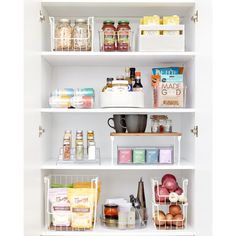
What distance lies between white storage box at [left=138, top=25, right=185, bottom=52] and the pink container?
0.57 metres

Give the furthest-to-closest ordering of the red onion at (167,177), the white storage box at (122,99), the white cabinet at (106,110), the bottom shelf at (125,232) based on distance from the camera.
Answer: the red onion at (167,177), the white storage box at (122,99), the bottom shelf at (125,232), the white cabinet at (106,110)

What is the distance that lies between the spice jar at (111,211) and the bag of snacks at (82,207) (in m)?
0.09

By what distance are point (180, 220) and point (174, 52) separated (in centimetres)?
93

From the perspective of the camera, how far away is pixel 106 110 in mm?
2486

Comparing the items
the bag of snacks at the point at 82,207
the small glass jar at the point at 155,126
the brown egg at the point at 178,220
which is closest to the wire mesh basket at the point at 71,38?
the small glass jar at the point at 155,126

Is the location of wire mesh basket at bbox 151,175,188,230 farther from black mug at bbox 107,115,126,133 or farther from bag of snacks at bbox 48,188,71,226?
bag of snacks at bbox 48,188,71,226

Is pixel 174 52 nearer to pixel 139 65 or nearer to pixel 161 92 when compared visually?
pixel 161 92

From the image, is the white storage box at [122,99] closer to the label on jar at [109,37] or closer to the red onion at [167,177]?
the label on jar at [109,37]

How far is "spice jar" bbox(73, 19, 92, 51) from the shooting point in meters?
2.57

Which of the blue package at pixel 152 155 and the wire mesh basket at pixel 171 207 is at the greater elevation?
the blue package at pixel 152 155

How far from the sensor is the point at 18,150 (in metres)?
2.05

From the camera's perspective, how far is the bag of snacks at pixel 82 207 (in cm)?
247

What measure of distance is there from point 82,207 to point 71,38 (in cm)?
95

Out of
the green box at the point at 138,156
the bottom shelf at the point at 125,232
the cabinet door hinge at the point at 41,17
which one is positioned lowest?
the bottom shelf at the point at 125,232
